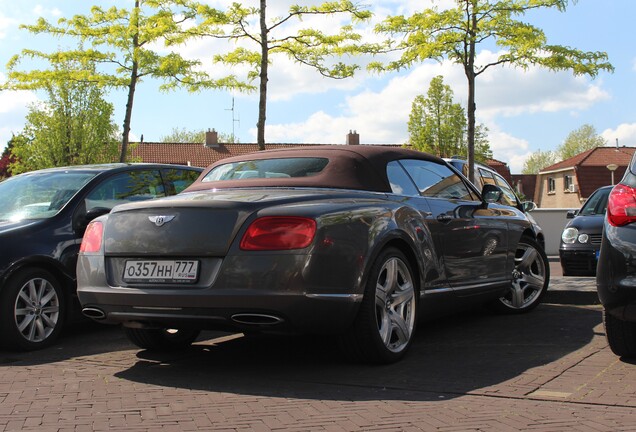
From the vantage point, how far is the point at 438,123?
4684cm

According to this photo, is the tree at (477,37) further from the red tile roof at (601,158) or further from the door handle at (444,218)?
the red tile roof at (601,158)

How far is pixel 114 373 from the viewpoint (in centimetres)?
554

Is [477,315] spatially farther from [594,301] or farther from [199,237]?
[199,237]

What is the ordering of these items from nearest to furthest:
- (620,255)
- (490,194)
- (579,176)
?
1. (620,255)
2. (490,194)
3. (579,176)

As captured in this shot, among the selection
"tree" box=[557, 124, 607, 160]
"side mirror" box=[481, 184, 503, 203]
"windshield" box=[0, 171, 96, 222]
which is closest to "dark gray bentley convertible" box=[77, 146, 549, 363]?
"side mirror" box=[481, 184, 503, 203]

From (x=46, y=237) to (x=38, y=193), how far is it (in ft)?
2.69

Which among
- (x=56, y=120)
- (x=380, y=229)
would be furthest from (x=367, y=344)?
(x=56, y=120)

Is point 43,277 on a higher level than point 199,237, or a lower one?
lower

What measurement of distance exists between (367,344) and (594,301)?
425 cm

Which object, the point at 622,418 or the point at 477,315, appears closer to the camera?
the point at 622,418

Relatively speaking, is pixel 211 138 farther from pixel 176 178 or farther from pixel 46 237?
pixel 46 237

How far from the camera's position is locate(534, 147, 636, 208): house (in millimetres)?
63312

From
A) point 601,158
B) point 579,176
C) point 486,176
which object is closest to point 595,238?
point 486,176

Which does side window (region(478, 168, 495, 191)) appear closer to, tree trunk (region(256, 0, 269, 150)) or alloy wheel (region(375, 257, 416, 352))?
tree trunk (region(256, 0, 269, 150))
